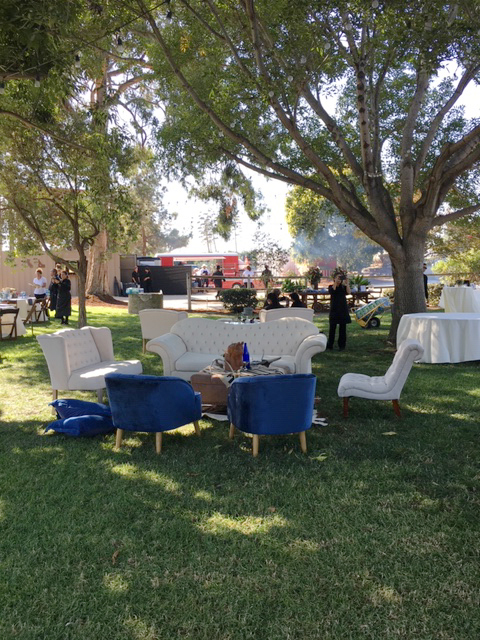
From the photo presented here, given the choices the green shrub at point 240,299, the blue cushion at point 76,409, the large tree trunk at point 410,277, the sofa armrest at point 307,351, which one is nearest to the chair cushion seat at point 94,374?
the blue cushion at point 76,409

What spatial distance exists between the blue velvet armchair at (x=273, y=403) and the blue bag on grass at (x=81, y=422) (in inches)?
55.8

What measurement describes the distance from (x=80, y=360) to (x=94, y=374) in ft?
1.48

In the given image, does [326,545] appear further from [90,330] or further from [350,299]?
[350,299]

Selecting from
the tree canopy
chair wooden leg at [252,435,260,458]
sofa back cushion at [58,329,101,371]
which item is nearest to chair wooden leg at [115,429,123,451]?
chair wooden leg at [252,435,260,458]

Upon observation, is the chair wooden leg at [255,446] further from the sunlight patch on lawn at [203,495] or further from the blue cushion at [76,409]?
the blue cushion at [76,409]

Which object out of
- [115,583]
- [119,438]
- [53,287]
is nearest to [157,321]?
[119,438]

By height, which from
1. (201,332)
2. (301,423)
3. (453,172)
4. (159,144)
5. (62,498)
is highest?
(159,144)

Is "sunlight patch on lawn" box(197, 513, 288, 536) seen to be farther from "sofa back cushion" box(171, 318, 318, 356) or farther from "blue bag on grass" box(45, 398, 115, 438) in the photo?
"sofa back cushion" box(171, 318, 318, 356)

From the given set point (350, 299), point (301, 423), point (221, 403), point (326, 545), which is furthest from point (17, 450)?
point (350, 299)

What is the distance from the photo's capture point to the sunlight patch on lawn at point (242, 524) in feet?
9.91

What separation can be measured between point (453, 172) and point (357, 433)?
5542 millimetres

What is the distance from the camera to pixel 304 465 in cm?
403

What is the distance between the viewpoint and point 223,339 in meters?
6.96

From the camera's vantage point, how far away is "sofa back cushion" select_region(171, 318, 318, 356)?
6.84 m
